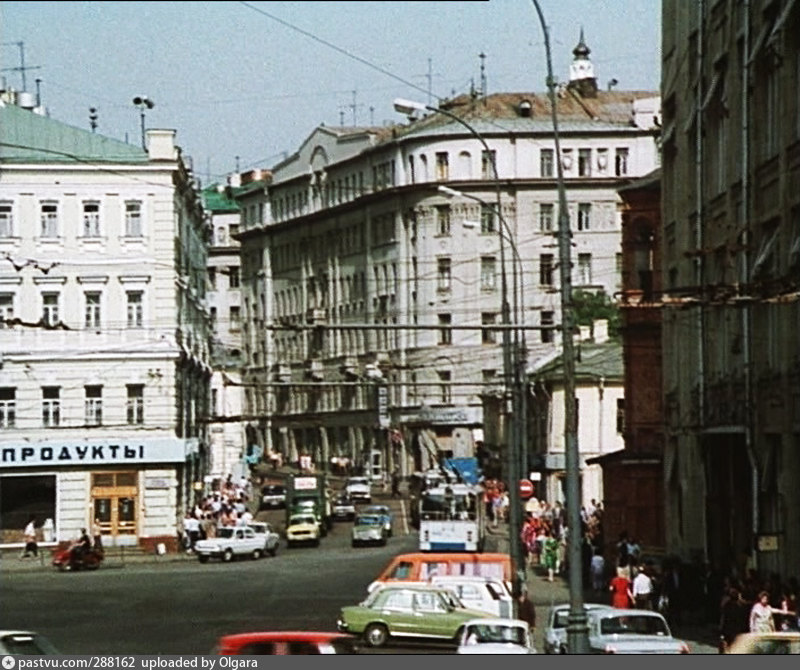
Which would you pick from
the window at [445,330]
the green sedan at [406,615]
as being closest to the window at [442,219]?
the window at [445,330]

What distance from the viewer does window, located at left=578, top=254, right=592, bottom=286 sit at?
22.6 m

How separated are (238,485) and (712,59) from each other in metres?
5.63

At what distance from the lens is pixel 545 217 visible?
2312 cm

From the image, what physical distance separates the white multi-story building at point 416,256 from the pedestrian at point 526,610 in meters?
1.93

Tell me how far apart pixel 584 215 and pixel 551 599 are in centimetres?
345

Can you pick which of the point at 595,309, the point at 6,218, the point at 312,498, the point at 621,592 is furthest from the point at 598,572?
the point at 6,218

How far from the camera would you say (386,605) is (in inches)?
811

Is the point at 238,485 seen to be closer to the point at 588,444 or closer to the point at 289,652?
the point at 588,444

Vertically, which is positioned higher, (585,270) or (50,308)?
(585,270)

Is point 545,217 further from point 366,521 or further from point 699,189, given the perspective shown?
point 366,521

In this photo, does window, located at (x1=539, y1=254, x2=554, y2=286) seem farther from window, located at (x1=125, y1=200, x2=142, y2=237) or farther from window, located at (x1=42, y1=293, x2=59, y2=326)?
window, located at (x1=42, y1=293, x2=59, y2=326)

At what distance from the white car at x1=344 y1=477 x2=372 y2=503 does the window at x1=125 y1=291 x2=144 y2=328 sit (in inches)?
107

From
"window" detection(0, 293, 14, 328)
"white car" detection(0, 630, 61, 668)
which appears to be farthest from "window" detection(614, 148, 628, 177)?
"white car" detection(0, 630, 61, 668)

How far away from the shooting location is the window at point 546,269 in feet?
75.4
